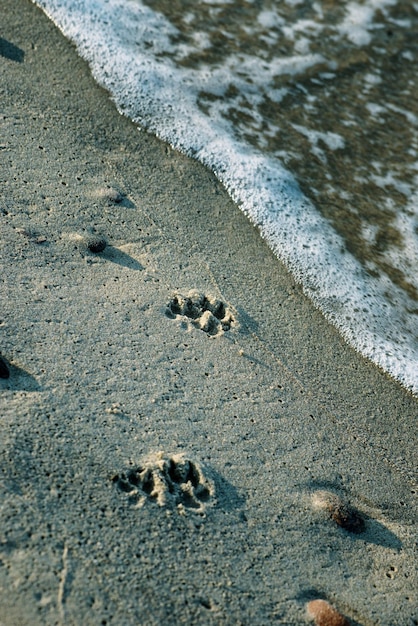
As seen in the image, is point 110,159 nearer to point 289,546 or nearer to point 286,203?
point 286,203

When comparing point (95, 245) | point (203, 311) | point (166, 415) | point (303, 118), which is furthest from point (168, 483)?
point (303, 118)

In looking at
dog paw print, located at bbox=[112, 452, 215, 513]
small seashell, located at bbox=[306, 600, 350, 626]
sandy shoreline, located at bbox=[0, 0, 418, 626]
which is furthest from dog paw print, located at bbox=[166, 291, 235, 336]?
small seashell, located at bbox=[306, 600, 350, 626]

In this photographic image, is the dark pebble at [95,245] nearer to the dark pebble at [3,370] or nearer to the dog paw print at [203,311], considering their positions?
the dog paw print at [203,311]

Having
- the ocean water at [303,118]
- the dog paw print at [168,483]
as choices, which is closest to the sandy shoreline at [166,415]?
the dog paw print at [168,483]

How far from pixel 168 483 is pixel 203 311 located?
2.81 feet

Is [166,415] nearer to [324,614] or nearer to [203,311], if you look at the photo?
[203,311]

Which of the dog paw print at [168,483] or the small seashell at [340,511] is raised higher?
the dog paw print at [168,483]

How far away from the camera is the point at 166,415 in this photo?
2.33 metres

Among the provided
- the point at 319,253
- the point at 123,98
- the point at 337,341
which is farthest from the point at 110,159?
the point at 337,341

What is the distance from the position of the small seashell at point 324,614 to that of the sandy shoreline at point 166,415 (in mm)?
33

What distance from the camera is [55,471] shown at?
203 cm

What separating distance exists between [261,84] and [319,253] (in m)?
1.44

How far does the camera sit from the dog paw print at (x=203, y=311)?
107 inches

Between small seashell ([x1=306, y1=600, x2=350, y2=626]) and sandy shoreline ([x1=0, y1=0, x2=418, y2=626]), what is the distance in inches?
1.3
